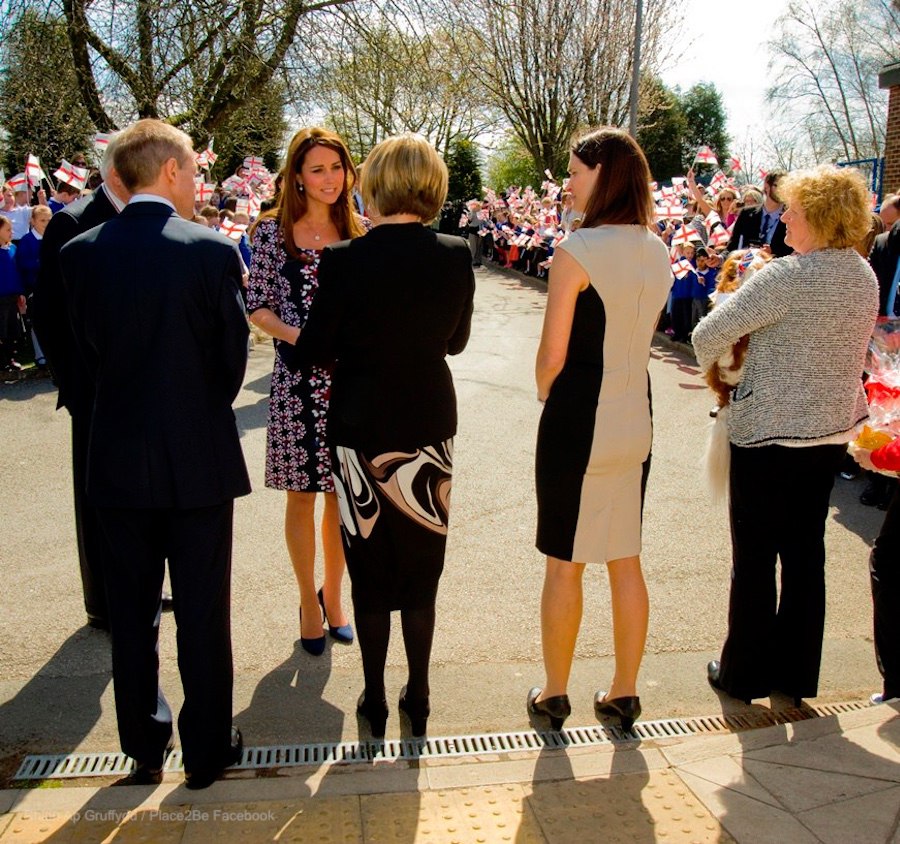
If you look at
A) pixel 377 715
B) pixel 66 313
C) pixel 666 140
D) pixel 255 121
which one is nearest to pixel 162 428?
pixel 66 313

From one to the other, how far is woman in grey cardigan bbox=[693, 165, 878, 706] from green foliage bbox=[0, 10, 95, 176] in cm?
1285

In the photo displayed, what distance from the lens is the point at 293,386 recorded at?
3.68 m

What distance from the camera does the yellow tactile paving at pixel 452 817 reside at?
8.17 ft

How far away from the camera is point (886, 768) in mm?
2771

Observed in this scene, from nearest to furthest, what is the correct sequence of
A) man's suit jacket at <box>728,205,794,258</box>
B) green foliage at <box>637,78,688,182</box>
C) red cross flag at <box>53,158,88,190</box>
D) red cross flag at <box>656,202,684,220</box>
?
man's suit jacket at <box>728,205,794,258</box> < red cross flag at <box>53,158,88,190</box> < red cross flag at <box>656,202,684,220</box> < green foliage at <box>637,78,688,182</box>

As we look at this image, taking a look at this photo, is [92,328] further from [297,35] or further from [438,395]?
[297,35]

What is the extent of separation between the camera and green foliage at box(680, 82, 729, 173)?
4419 centimetres

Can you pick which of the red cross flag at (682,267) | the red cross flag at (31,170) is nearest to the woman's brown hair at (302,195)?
the red cross flag at (682,267)

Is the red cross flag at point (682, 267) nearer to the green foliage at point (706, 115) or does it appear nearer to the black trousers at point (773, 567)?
the black trousers at point (773, 567)

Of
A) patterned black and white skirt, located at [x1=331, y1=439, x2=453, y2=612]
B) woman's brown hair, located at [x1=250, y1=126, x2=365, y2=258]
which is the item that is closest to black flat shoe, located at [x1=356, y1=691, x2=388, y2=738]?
patterned black and white skirt, located at [x1=331, y1=439, x2=453, y2=612]

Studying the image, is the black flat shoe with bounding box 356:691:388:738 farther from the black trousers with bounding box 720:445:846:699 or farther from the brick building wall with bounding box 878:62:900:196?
the brick building wall with bounding box 878:62:900:196

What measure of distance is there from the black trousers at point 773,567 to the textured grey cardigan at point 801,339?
0.38 feet

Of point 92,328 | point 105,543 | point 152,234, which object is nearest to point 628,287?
point 152,234

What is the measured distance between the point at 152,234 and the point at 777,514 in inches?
93.2
